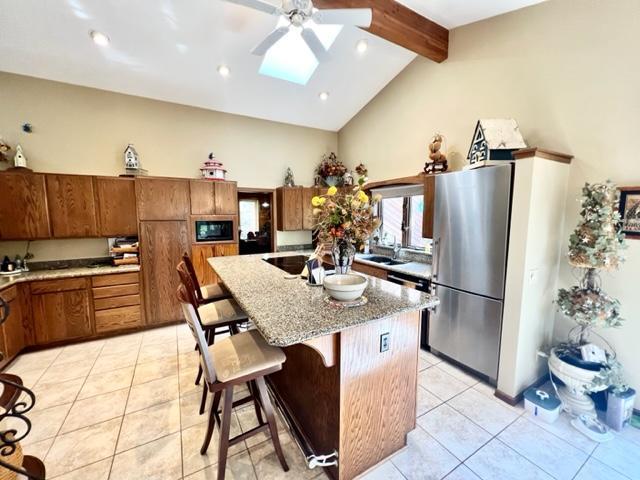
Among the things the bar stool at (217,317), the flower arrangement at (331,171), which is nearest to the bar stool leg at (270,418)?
the bar stool at (217,317)

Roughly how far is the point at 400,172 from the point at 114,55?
152 inches

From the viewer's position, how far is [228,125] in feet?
14.7

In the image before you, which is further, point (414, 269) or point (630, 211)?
point (414, 269)

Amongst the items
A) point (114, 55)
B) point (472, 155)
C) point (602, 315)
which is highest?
point (114, 55)

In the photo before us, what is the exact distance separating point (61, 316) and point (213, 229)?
205 cm

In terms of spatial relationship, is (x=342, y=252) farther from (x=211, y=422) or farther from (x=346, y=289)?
(x=211, y=422)

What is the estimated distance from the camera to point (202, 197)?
399cm

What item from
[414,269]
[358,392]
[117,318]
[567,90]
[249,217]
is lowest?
[117,318]

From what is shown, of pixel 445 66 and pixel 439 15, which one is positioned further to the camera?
pixel 445 66

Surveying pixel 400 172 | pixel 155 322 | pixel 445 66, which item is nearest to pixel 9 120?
pixel 155 322

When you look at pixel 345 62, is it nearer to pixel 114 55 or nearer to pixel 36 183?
pixel 114 55

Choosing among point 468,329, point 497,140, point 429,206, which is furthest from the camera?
point 429,206

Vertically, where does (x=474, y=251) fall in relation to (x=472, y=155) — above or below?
below

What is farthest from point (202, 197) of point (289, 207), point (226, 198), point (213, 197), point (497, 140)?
point (497, 140)
